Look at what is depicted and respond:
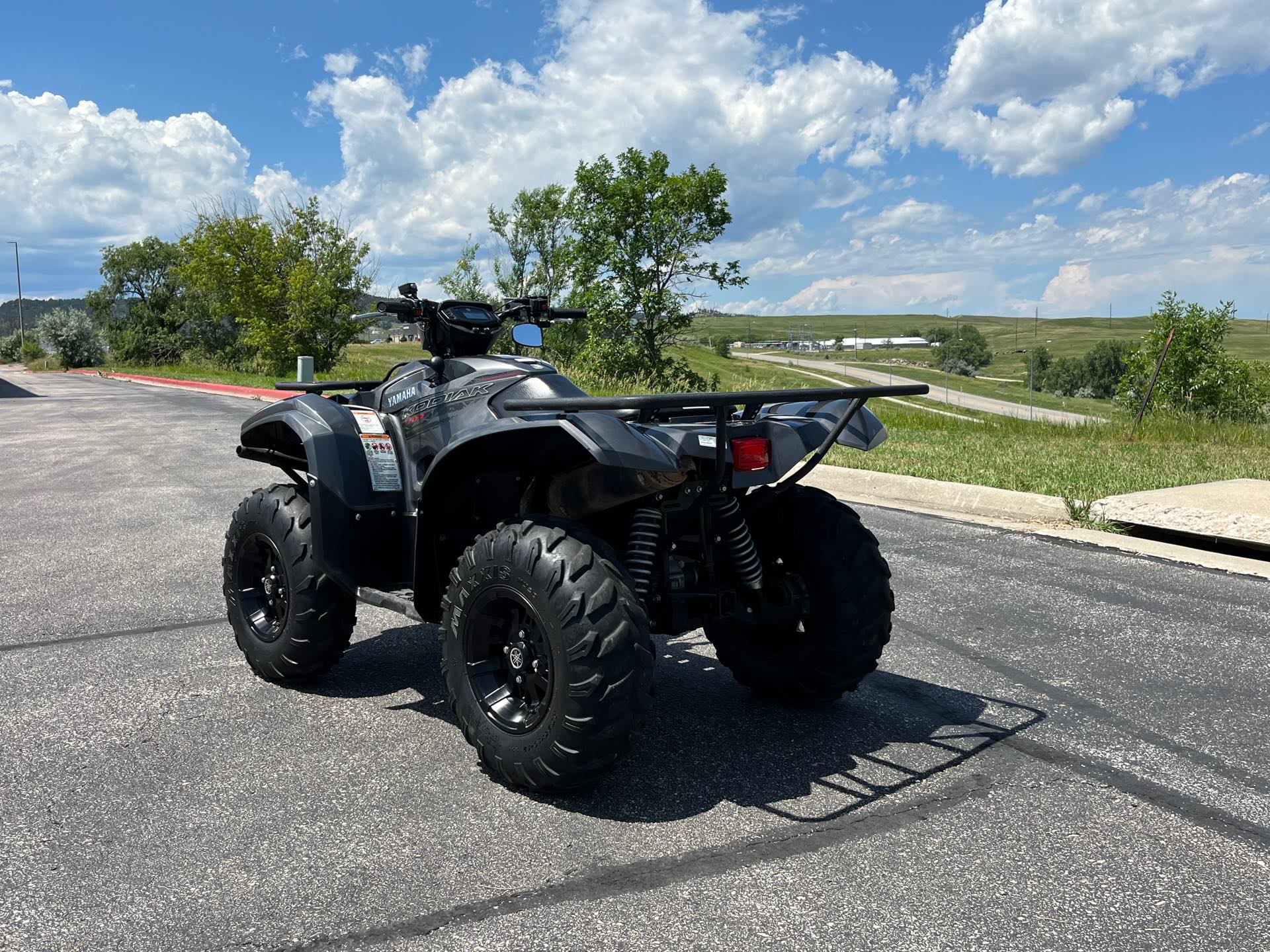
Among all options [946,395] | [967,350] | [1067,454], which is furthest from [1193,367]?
[967,350]

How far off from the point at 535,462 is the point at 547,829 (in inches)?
53.2

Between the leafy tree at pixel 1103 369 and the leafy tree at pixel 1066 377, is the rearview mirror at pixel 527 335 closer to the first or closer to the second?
the leafy tree at pixel 1103 369

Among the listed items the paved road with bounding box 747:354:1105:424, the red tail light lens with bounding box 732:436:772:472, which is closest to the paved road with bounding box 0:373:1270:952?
the red tail light lens with bounding box 732:436:772:472

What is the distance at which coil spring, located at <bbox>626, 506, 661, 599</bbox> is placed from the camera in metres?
3.71

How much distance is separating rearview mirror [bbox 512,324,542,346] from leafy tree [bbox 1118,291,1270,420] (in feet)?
62.5

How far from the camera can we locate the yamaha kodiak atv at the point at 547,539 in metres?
3.31

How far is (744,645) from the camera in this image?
4.44 meters

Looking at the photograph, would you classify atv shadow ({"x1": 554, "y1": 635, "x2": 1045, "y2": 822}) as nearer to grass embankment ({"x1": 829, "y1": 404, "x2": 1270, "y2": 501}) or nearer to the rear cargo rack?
the rear cargo rack

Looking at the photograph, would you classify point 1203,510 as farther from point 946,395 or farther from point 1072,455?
point 946,395

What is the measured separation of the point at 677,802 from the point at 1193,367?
22.4 meters

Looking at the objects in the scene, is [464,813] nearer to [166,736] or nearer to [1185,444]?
[166,736]

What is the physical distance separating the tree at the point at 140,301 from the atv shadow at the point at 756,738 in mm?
76902

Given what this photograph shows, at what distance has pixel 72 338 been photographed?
6862 centimetres

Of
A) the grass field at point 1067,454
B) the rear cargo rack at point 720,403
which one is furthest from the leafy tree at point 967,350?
the rear cargo rack at point 720,403
